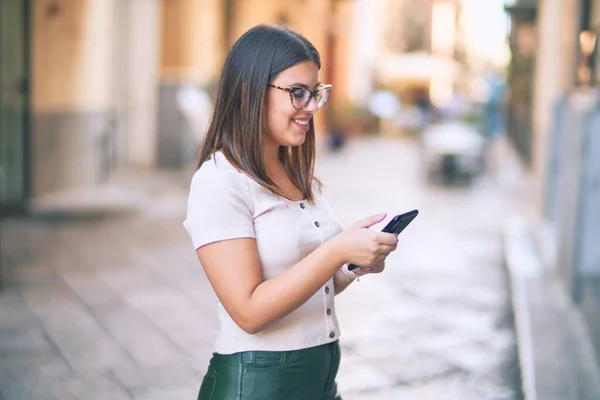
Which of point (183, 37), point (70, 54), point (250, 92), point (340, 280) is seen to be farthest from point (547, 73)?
point (250, 92)

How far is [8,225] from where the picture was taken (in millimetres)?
9273

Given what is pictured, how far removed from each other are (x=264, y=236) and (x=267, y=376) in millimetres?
330

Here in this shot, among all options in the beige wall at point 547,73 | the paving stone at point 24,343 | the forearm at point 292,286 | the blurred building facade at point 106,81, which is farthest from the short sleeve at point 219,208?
the beige wall at point 547,73

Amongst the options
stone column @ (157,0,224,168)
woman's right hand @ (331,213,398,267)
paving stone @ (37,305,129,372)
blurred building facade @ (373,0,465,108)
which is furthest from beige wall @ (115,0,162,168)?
blurred building facade @ (373,0,465,108)

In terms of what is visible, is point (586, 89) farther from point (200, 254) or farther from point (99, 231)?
point (200, 254)

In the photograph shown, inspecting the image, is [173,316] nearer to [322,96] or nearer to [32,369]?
[32,369]

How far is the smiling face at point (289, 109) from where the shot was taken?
2170 millimetres

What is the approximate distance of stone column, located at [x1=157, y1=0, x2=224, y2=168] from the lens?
16.1 m

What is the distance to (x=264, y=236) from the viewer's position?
84.4 inches

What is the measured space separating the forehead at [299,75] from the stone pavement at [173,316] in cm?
272

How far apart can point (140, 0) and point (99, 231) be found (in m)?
7.77

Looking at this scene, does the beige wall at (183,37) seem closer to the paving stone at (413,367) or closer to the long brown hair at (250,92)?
the paving stone at (413,367)

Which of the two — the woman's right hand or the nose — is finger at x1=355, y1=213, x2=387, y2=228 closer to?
the woman's right hand

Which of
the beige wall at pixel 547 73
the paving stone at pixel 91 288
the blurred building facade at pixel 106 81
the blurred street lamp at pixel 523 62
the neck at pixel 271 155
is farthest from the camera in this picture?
the blurred street lamp at pixel 523 62
